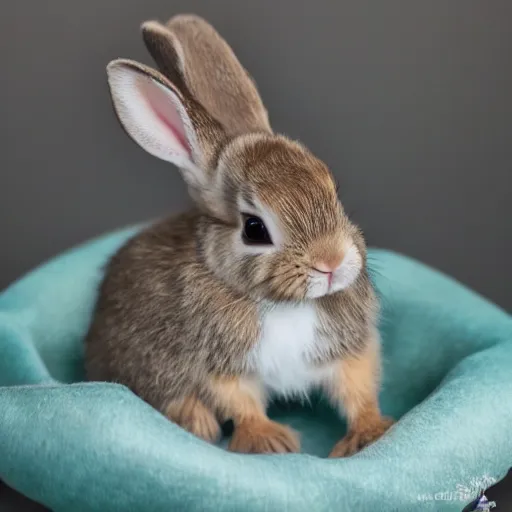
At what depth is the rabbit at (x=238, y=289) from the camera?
0.84m

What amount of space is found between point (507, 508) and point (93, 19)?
971 mm

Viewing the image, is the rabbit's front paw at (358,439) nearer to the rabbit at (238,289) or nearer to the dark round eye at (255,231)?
the rabbit at (238,289)

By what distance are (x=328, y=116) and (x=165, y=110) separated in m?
0.66

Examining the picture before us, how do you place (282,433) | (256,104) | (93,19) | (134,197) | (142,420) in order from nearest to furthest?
(142,420) < (282,433) < (256,104) < (93,19) < (134,197)

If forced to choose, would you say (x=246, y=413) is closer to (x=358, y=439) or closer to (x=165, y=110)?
(x=358, y=439)

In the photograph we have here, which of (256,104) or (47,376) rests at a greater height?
(256,104)

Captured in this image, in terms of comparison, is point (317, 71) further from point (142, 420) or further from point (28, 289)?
point (142, 420)

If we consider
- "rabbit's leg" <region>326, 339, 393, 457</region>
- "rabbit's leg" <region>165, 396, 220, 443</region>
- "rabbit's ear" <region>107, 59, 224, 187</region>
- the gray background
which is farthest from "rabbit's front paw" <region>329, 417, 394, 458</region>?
the gray background

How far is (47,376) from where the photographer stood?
0.97 meters

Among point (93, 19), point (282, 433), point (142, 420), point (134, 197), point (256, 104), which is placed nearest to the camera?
point (142, 420)

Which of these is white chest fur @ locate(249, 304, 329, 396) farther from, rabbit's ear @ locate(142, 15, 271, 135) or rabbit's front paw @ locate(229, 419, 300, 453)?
rabbit's ear @ locate(142, 15, 271, 135)

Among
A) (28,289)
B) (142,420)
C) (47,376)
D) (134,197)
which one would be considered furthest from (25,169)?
(142,420)

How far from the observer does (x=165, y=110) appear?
0.92 meters

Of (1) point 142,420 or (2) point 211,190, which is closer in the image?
(1) point 142,420
